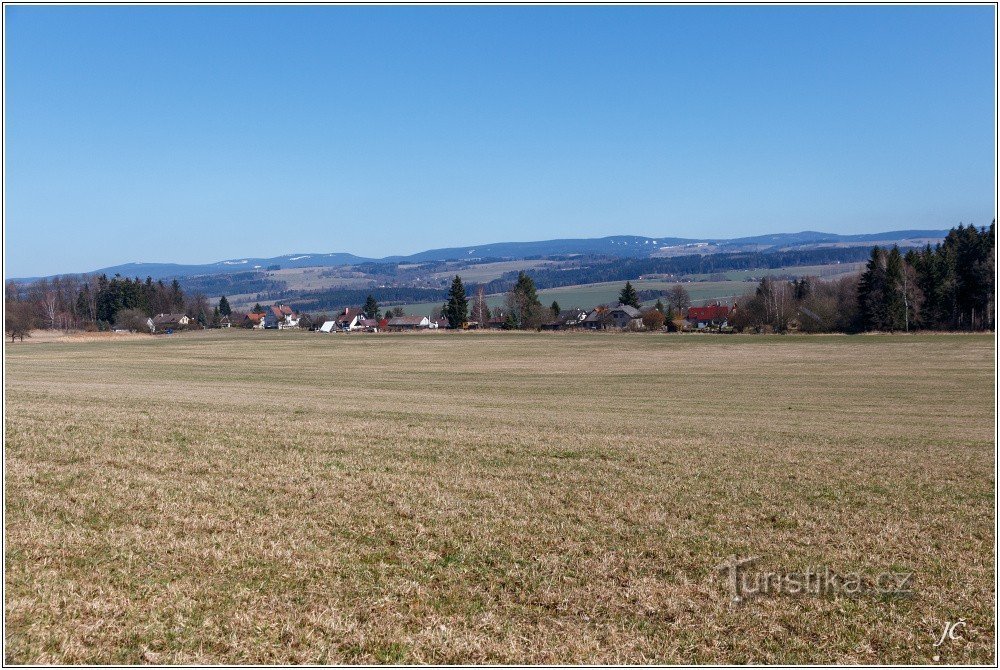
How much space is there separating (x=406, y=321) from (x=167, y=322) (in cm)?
4506

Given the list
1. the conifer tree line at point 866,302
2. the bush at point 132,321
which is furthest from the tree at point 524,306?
the bush at point 132,321

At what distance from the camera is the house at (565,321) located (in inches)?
4772

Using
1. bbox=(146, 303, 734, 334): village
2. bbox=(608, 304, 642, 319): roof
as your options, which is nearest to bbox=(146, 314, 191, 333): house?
bbox=(146, 303, 734, 334): village

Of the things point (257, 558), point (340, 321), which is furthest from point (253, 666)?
point (340, 321)

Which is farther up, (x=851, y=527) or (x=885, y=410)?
(x=851, y=527)

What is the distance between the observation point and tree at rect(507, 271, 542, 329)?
398ft

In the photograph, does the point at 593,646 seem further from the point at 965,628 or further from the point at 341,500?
the point at 341,500

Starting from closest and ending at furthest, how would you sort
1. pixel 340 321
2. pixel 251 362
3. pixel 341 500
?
pixel 341 500
pixel 251 362
pixel 340 321

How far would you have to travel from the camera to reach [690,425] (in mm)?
22484

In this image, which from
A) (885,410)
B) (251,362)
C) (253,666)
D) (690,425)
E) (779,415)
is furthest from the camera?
(251,362)

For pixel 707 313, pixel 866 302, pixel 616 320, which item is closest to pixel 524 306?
pixel 616 320

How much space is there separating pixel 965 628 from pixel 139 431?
15.1 metres

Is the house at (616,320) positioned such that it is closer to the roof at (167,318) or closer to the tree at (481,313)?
the tree at (481,313)

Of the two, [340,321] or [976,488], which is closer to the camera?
[976,488]
